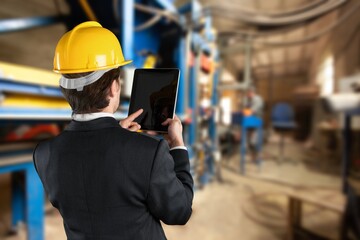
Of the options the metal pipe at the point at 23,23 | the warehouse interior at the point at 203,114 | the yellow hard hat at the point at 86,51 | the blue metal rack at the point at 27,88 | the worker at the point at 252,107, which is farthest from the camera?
the worker at the point at 252,107

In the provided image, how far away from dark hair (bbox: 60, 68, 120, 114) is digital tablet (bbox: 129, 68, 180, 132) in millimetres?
51

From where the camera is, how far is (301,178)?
2662mm

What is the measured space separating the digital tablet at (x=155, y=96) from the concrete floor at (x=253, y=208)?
1.19 meters

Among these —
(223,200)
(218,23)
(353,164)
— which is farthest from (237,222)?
Answer: (218,23)

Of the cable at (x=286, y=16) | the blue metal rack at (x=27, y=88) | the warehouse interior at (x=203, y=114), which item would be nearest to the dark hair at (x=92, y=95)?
the warehouse interior at (x=203, y=114)

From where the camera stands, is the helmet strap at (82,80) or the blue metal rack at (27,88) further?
the blue metal rack at (27,88)

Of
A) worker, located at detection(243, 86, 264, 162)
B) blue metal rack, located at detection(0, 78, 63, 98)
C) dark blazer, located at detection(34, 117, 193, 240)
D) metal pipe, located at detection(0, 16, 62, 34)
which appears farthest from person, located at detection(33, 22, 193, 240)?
worker, located at detection(243, 86, 264, 162)

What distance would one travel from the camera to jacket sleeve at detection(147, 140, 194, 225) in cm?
36

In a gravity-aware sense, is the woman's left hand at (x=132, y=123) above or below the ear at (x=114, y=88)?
below

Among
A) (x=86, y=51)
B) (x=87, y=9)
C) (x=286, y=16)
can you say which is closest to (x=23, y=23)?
(x=87, y=9)

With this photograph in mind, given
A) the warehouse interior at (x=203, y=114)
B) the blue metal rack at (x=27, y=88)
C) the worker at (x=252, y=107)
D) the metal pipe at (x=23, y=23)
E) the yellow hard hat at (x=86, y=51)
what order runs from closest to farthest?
the yellow hard hat at (x=86, y=51) < the blue metal rack at (x=27, y=88) < the warehouse interior at (x=203, y=114) < the metal pipe at (x=23, y=23) < the worker at (x=252, y=107)

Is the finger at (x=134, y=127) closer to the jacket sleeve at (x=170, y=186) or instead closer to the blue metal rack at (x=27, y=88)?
the jacket sleeve at (x=170, y=186)

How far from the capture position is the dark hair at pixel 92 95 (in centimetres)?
36

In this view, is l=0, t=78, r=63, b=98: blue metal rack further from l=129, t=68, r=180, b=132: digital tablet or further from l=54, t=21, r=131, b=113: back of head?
l=129, t=68, r=180, b=132: digital tablet
